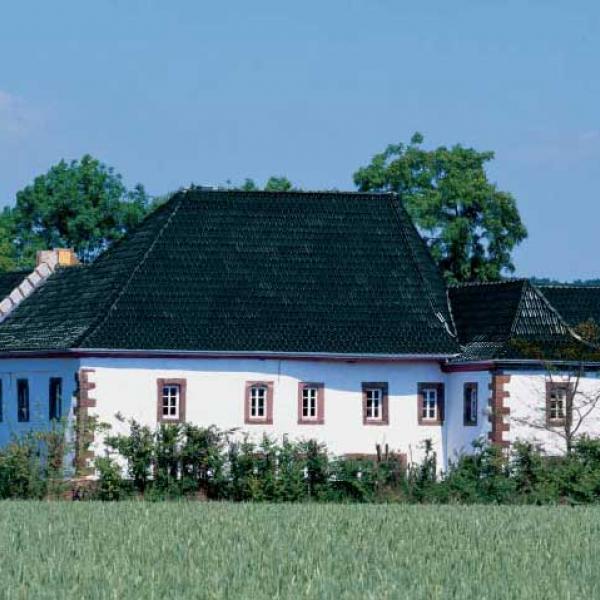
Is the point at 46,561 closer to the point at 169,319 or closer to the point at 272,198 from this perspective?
the point at 169,319

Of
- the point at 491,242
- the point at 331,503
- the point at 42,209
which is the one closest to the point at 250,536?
the point at 331,503

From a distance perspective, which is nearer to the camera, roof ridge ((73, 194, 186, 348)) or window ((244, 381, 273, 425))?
roof ridge ((73, 194, 186, 348))

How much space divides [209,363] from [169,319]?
6.02 feet

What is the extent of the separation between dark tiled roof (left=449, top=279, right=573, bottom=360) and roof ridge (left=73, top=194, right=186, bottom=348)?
959 centimetres

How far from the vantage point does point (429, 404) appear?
6775 centimetres

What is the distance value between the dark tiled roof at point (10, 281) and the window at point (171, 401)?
1107 cm

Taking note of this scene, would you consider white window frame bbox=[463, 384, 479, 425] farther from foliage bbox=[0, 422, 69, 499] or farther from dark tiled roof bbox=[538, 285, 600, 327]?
foliage bbox=[0, 422, 69, 499]

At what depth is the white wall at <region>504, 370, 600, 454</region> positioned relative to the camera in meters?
64.9

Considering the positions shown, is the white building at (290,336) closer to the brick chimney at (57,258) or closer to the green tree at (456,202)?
the brick chimney at (57,258)

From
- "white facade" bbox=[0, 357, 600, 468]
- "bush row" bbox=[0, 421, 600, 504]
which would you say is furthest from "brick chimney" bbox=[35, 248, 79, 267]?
"bush row" bbox=[0, 421, 600, 504]

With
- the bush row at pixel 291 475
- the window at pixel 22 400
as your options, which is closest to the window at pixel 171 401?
the window at pixel 22 400

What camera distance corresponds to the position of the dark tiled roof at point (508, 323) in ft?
216

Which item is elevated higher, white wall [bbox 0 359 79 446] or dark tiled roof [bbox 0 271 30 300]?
dark tiled roof [bbox 0 271 30 300]

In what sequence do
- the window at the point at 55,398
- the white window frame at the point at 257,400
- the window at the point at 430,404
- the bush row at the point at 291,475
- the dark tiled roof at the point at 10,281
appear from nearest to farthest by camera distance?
the bush row at the point at 291,475 < the white window frame at the point at 257,400 < the window at the point at 55,398 < the window at the point at 430,404 < the dark tiled roof at the point at 10,281
